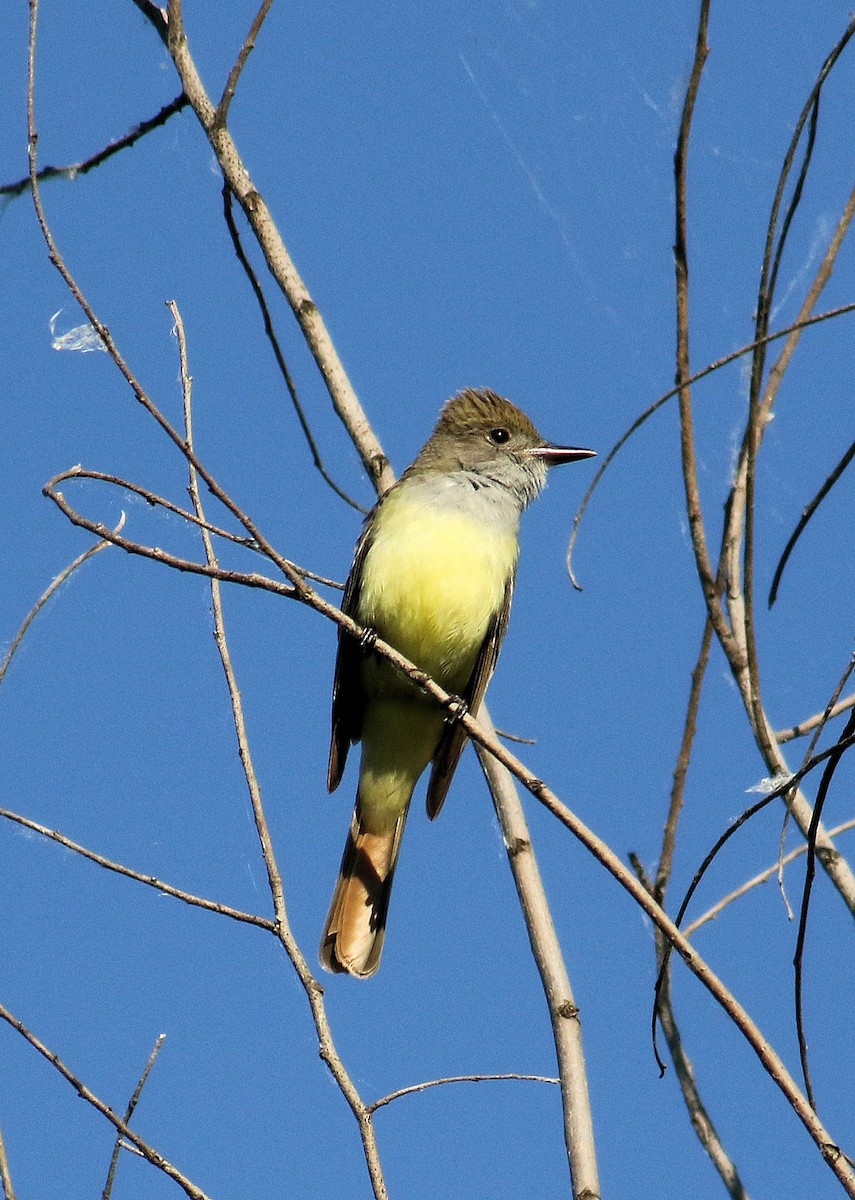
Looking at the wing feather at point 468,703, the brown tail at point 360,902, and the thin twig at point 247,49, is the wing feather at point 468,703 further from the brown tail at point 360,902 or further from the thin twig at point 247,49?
→ the thin twig at point 247,49

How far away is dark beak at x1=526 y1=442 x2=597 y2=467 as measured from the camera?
616cm

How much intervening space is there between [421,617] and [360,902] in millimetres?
1127

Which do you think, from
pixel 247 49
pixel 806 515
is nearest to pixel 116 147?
pixel 247 49

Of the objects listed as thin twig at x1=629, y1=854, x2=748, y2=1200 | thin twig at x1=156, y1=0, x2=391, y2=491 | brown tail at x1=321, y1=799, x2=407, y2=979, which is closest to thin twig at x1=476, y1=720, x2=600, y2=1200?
thin twig at x1=629, y1=854, x2=748, y2=1200

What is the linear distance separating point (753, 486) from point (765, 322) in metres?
0.49

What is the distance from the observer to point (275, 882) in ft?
11.3

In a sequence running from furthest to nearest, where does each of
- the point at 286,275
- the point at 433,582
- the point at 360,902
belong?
the point at 360,902, the point at 433,582, the point at 286,275

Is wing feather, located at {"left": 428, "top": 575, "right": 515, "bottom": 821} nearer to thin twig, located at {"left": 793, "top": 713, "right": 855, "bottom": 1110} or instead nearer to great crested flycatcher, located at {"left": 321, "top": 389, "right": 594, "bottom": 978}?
great crested flycatcher, located at {"left": 321, "top": 389, "right": 594, "bottom": 978}

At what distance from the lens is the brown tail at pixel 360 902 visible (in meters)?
5.33

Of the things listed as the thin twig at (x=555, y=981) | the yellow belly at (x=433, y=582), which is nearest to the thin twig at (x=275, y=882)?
the thin twig at (x=555, y=981)

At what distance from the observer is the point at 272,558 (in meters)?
3.12

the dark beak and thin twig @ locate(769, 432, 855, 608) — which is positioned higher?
the dark beak

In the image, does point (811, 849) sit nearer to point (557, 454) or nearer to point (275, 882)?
point (275, 882)

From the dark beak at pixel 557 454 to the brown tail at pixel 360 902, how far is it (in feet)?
5.35
